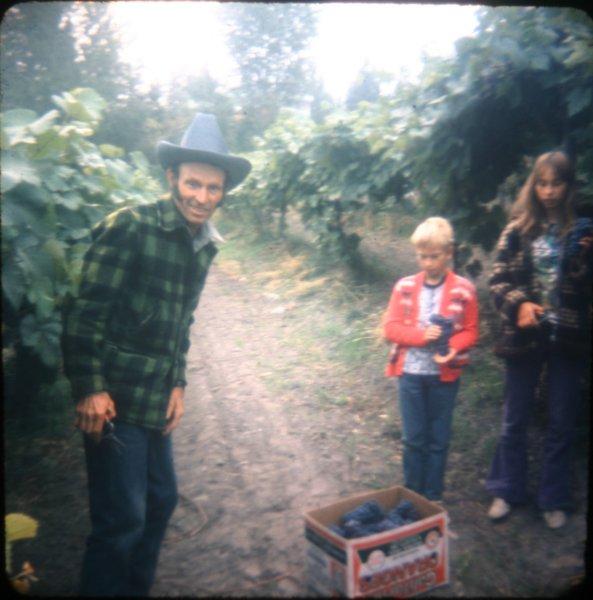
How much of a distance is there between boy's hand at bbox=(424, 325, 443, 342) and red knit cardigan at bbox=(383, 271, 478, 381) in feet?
0.10

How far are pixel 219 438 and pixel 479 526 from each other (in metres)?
2.12

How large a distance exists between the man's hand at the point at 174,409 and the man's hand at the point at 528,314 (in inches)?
74.0

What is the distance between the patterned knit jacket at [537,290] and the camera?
111 inches

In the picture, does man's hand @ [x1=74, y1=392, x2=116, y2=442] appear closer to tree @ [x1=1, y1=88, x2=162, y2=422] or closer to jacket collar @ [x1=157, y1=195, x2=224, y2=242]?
tree @ [x1=1, y1=88, x2=162, y2=422]

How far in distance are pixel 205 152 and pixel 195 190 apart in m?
0.17

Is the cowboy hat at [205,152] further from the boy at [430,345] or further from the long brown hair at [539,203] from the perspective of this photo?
the long brown hair at [539,203]

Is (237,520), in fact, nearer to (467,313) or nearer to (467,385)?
(467,313)

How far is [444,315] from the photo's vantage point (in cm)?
310

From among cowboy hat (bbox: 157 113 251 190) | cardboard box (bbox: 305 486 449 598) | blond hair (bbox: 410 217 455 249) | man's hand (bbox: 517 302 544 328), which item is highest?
cowboy hat (bbox: 157 113 251 190)

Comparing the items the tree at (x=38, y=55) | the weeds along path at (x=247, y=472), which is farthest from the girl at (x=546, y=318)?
the tree at (x=38, y=55)

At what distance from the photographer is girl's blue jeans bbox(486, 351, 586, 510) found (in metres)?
2.89

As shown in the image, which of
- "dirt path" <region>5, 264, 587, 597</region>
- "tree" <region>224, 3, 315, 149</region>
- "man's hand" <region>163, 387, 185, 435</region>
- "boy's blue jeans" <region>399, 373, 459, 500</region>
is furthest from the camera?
"tree" <region>224, 3, 315, 149</region>

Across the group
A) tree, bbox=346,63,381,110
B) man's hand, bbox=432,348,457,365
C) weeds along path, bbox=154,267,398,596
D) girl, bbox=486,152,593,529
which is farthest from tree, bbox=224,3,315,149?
man's hand, bbox=432,348,457,365

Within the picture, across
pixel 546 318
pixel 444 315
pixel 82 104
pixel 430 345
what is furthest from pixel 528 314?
pixel 82 104
